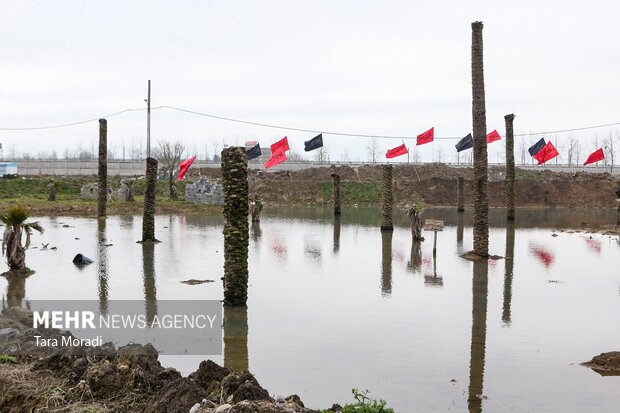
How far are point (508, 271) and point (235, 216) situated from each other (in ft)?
33.2

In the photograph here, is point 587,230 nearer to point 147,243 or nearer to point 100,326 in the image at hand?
point 147,243

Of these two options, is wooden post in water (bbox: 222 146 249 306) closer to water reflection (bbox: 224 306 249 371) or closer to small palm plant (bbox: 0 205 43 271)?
water reflection (bbox: 224 306 249 371)

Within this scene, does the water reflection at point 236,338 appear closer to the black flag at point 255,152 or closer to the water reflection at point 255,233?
the water reflection at point 255,233

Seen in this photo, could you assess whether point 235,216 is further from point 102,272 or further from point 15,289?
point 102,272

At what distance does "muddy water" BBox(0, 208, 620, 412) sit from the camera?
9.35m

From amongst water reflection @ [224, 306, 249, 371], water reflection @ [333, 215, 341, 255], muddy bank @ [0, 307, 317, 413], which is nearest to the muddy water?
water reflection @ [224, 306, 249, 371]

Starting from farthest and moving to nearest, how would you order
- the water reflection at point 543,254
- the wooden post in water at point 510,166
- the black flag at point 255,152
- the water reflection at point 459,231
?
the black flag at point 255,152, the wooden post in water at point 510,166, the water reflection at point 459,231, the water reflection at point 543,254

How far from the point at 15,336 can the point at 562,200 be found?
64.1 meters

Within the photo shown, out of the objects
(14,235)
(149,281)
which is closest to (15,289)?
(14,235)

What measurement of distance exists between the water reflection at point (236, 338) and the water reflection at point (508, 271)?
5.47 metres

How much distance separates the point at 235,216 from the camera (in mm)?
14227

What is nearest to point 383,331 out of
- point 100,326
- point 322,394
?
point 322,394

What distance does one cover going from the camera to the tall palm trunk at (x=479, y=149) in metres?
22.7

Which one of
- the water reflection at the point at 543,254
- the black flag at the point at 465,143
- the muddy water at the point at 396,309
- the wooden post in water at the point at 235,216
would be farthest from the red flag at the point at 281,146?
the wooden post in water at the point at 235,216
